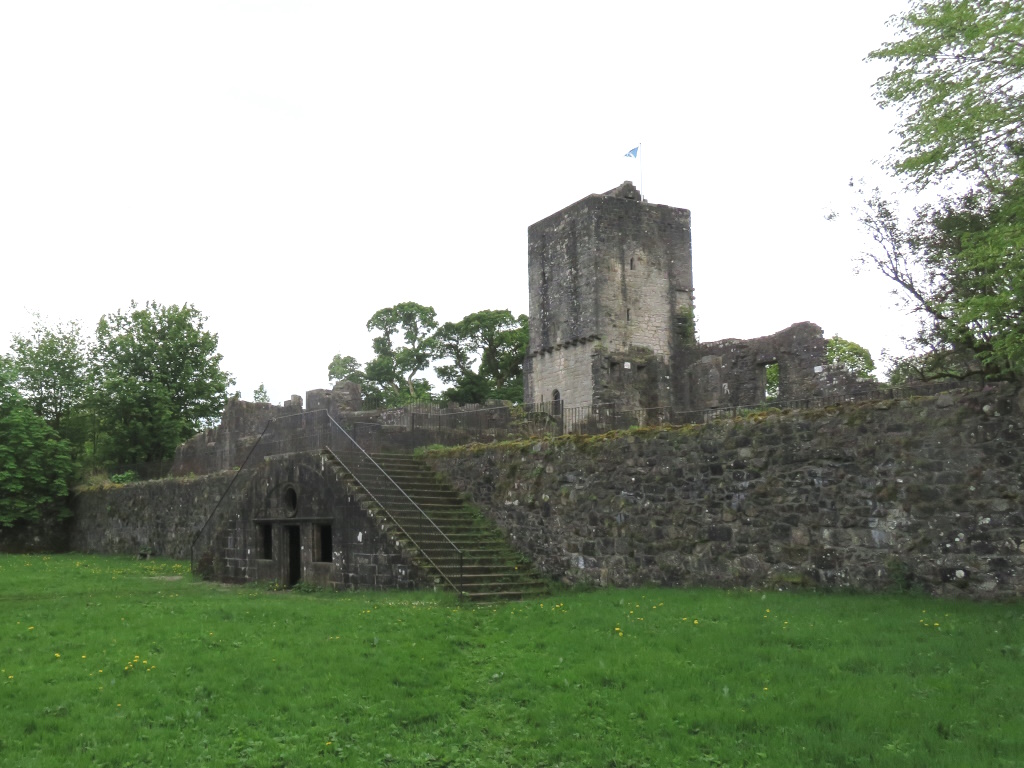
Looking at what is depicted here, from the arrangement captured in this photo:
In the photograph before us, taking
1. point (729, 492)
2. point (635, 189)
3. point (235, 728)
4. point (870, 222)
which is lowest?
point (235, 728)

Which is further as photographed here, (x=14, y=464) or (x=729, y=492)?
(x=14, y=464)

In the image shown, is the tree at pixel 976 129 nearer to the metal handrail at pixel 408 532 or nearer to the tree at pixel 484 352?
the metal handrail at pixel 408 532

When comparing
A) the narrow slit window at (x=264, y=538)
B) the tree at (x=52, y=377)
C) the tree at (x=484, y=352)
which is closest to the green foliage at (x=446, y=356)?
the tree at (x=484, y=352)

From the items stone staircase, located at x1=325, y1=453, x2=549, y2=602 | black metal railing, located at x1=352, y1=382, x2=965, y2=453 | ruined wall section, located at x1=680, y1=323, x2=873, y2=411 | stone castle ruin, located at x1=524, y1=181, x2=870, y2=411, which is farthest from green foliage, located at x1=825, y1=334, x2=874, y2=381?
stone staircase, located at x1=325, y1=453, x2=549, y2=602

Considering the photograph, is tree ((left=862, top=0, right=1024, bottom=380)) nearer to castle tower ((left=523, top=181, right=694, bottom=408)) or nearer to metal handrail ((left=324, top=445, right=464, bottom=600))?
metal handrail ((left=324, top=445, right=464, bottom=600))

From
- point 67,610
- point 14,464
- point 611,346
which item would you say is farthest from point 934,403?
point 14,464

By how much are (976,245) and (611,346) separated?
2488 cm

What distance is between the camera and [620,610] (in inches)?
538

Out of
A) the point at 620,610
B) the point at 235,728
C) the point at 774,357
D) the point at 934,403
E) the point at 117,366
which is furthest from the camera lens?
the point at 117,366

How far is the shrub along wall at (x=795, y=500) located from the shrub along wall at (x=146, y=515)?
52.5 feet

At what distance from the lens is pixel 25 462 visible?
37.0 m

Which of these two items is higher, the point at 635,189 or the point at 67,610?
the point at 635,189

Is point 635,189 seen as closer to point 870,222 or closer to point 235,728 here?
point 870,222

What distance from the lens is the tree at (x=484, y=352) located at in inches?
2196
